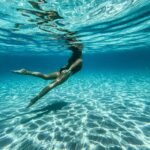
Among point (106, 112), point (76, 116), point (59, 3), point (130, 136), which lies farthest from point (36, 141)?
point (59, 3)

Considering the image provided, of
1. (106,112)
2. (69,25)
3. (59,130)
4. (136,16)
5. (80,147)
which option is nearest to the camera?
(80,147)

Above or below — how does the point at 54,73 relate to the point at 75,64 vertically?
below

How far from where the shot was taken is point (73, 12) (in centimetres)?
1230

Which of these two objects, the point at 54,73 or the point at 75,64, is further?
the point at 75,64

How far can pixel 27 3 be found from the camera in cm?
1047

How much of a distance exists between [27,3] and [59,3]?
6.52 feet

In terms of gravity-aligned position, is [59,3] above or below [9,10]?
below

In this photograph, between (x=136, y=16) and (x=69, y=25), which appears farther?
(x=69, y=25)

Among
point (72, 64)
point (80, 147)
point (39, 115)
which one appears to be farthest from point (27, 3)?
point (80, 147)

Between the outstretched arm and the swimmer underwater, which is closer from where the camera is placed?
the swimmer underwater

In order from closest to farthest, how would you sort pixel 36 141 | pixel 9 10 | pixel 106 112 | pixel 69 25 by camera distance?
1. pixel 36 141
2. pixel 106 112
3. pixel 9 10
4. pixel 69 25

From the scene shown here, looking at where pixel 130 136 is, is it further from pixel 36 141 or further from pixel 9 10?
pixel 9 10

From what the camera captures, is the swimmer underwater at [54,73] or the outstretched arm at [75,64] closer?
the swimmer underwater at [54,73]

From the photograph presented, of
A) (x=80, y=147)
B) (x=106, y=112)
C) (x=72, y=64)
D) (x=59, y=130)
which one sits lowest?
(x=80, y=147)
